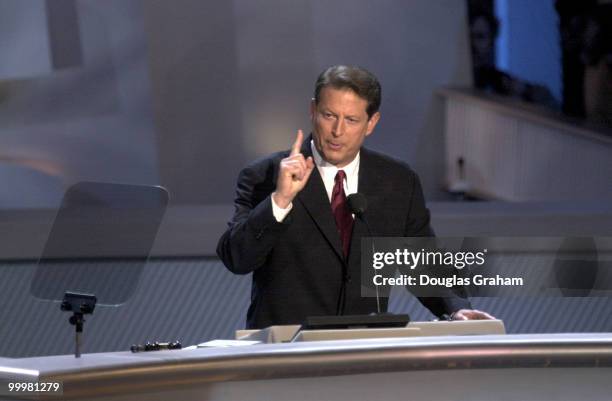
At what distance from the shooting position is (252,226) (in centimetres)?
227

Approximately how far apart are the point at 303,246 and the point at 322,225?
0.21ft

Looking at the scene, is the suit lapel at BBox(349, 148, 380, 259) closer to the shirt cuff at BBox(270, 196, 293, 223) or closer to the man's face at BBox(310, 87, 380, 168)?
the man's face at BBox(310, 87, 380, 168)

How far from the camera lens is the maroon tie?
94.4 inches

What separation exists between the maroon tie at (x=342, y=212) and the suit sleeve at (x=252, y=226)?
0.15 m

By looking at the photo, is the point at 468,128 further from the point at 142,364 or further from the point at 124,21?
the point at 142,364

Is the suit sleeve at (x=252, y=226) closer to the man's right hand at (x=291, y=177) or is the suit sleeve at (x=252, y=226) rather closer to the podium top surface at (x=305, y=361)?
the man's right hand at (x=291, y=177)

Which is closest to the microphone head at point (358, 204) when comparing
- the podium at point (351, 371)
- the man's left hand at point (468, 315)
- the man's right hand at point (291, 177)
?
the man's right hand at point (291, 177)

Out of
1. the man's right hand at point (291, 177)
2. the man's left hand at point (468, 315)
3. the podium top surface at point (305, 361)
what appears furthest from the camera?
the man's right hand at point (291, 177)

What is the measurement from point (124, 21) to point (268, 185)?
2.23 m

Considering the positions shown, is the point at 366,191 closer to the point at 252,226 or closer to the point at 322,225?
the point at 322,225

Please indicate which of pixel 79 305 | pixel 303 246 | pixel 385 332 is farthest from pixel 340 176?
pixel 79 305

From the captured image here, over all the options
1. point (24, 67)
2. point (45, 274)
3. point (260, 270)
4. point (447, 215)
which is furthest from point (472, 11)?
point (260, 270)

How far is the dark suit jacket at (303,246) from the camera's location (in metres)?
2.31

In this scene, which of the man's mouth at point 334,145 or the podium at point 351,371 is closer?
the podium at point 351,371
